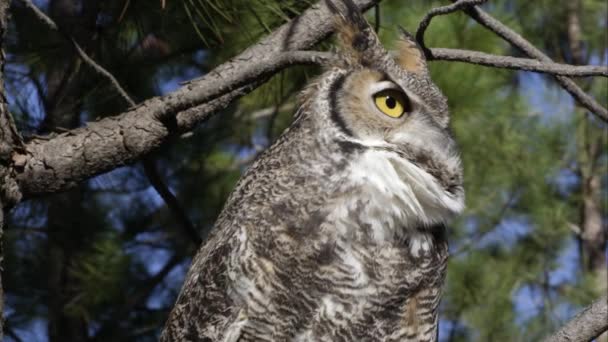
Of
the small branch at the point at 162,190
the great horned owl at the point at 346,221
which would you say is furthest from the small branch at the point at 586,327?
the small branch at the point at 162,190

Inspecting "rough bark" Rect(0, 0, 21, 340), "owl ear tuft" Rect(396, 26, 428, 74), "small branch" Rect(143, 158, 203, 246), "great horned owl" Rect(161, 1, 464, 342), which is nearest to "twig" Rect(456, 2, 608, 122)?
"owl ear tuft" Rect(396, 26, 428, 74)

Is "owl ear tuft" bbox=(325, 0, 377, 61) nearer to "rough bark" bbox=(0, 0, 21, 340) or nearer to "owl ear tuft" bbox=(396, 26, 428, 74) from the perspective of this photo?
"owl ear tuft" bbox=(396, 26, 428, 74)

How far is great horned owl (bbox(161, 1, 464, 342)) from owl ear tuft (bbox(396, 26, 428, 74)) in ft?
0.48

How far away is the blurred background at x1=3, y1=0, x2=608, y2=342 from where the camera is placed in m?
2.72

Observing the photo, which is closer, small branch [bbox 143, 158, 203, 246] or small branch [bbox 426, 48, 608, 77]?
small branch [bbox 426, 48, 608, 77]

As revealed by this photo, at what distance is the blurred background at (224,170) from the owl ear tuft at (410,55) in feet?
1.13

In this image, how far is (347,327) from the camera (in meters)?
1.91

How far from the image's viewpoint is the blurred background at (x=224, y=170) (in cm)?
272

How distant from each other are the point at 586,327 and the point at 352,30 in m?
0.82

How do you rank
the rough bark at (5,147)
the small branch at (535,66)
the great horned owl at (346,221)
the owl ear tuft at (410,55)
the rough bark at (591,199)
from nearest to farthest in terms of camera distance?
the rough bark at (5,147), the small branch at (535,66), the great horned owl at (346,221), the owl ear tuft at (410,55), the rough bark at (591,199)

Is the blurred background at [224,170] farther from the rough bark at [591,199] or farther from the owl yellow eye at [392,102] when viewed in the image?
the owl yellow eye at [392,102]

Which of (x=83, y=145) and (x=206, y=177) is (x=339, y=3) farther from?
(x=206, y=177)

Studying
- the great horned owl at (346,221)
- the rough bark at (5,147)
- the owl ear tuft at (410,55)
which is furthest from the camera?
the owl ear tuft at (410,55)

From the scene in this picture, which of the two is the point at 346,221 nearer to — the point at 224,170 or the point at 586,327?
the point at 586,327
